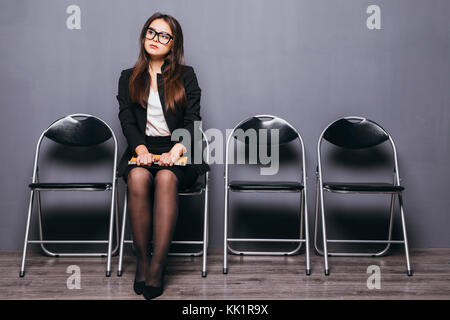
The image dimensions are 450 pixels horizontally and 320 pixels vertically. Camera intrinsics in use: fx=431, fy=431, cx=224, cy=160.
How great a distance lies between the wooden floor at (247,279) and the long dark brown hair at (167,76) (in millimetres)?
917

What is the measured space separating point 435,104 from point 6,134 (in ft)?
9.12

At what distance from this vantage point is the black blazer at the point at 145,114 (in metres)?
2.33

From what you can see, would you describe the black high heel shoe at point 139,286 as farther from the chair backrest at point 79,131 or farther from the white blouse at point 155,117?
the chair backrest at point 79,131

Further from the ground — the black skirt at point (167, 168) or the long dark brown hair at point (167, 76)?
the long dark brown hair at point (167, 76)

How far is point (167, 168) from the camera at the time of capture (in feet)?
6.95

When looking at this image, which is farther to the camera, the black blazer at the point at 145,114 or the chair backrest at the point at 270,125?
the chair backrest at the point at 270,125

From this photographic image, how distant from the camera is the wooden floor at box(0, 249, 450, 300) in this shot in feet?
6.38

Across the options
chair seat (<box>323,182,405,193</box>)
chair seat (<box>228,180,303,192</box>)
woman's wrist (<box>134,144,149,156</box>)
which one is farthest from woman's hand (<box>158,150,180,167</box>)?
chair seat (<box>323,182,405,193</box>)

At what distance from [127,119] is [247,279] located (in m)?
1.07

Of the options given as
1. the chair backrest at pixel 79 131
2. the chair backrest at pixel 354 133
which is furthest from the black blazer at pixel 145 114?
the chair backrest at pixel 354 133

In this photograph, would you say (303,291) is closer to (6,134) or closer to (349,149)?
(349,149)

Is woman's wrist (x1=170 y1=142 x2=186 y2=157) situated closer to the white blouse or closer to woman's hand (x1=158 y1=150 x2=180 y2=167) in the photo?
woman's hand (x1=158 y1=150 x2=180 y2=167)
